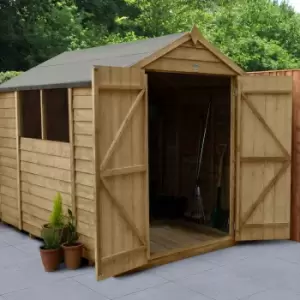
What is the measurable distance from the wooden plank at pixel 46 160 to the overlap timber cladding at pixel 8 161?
0.39 metres

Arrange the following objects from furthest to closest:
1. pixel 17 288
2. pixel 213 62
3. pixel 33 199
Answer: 1. pixel 33 199
2. pixel 213 62
3. pixel 17 288

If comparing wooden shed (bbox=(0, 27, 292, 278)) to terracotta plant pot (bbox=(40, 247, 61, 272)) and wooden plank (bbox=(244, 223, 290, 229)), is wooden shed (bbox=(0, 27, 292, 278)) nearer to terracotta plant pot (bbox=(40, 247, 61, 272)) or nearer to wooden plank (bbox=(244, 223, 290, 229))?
wooden plank (bbox=(244, 223, 290, 229))

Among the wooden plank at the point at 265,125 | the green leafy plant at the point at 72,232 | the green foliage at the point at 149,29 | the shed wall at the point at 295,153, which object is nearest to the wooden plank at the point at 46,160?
the green leafy plant at the point at 72,232

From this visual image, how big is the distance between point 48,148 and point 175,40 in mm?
2122

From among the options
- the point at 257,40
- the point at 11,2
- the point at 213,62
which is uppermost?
the point at 11,2

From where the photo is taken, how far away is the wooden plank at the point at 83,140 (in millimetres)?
5188

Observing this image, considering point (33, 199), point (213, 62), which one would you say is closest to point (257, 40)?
point (213, 62)

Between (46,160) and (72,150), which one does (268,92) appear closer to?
(72,150)

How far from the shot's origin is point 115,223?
5098 mm

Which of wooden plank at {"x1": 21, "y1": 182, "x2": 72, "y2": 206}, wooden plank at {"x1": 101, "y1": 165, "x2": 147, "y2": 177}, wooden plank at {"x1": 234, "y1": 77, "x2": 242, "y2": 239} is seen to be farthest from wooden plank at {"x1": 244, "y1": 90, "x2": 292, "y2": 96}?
wooden plank at {"x1": 21, "y1": 182, "x2": 72, "y2": 206}

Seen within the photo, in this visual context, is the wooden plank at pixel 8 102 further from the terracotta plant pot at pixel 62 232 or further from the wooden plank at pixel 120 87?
the wooden plank at pixel 120 87

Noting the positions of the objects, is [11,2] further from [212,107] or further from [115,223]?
[115,223]

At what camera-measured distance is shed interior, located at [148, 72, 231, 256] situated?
7.33 meters

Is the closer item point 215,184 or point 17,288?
point 17,288
